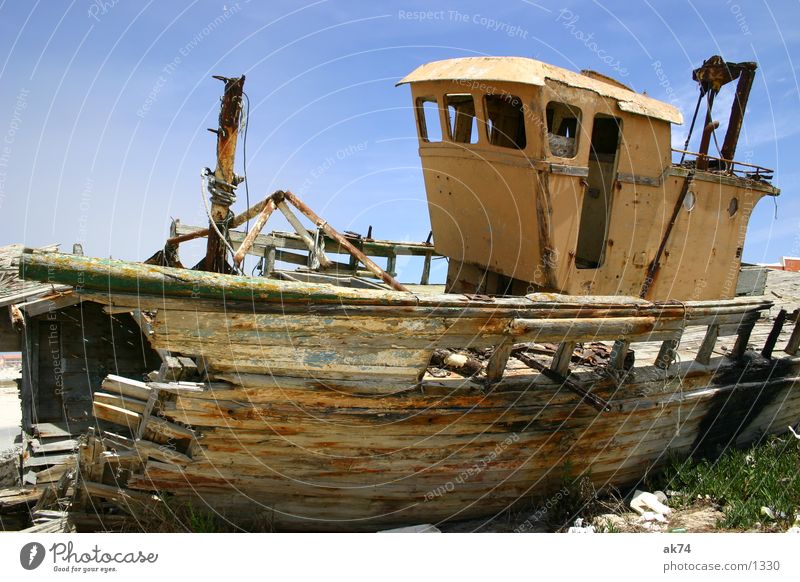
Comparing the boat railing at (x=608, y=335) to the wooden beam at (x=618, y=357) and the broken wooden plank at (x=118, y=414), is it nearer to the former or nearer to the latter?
the wooden beam at (x=618, y=357)

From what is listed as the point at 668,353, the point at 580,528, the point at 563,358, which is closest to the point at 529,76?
the point at 563,358

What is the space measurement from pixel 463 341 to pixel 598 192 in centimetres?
367

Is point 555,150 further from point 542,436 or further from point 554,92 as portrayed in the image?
point 542,436

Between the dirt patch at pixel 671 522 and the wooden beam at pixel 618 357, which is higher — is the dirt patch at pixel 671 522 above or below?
below

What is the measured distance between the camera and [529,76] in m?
6.51

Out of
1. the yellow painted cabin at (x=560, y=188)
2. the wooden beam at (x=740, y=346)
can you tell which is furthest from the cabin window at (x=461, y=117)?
the wooden beam at (x=740, y=346)

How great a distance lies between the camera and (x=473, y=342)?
218 inches

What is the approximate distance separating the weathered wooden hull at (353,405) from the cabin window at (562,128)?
181cm

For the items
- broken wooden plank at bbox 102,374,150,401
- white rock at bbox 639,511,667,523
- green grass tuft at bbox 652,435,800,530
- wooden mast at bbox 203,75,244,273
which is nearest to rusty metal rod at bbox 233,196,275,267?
wooden mast at bbox 203,75,244,273

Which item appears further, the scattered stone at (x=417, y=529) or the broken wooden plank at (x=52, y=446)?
the broken wooden plank at (x=52, y=446)

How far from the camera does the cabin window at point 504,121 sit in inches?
291

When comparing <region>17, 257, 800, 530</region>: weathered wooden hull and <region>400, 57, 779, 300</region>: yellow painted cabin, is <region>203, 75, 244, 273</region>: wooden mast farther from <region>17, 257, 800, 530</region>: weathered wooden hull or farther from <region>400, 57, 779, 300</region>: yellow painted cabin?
<region>400, 57, 779, 300</region>: yellow painted cabin

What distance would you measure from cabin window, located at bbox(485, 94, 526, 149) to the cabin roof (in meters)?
0.43

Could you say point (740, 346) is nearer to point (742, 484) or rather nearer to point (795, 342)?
point (795, 342)
